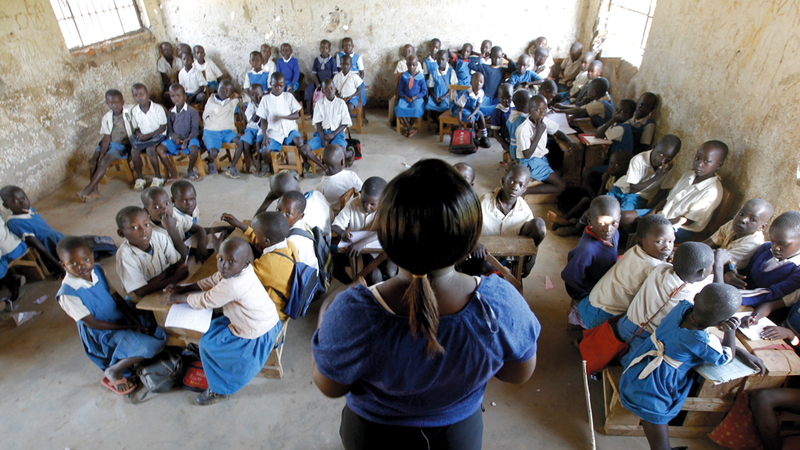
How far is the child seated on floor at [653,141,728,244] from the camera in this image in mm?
3361

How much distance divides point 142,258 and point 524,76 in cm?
585

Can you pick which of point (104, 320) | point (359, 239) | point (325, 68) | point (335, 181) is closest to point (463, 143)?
point (335, 181)

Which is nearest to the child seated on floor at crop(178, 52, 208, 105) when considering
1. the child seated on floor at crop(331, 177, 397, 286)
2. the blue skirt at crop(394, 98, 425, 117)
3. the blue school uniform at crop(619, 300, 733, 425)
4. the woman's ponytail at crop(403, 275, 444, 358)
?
the blue skirt at crop(394, 98, 425, 117)

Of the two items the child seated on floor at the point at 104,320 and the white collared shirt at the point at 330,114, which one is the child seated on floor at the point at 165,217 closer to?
the child seated on floor at the point at 104,320

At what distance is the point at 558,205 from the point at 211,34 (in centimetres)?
659

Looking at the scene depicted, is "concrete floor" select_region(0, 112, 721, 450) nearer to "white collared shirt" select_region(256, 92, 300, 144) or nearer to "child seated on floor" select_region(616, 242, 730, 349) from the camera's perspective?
"child seated on floor" select_region(616, 242, 730, 349)

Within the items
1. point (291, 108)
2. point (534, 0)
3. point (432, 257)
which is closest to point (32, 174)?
point (291, 108)

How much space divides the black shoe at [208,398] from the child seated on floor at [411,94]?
16.4ft

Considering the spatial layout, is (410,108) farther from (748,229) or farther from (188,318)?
(188,318)

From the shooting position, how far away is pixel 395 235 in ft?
2.79

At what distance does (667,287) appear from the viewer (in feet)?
7.38

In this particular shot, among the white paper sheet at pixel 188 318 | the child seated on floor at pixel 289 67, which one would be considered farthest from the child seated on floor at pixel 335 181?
the child seated on floor at pixel 289 67

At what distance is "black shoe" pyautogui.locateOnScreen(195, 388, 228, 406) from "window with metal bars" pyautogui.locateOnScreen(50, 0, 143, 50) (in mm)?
5531

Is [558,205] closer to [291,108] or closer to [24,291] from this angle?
[291,108]
